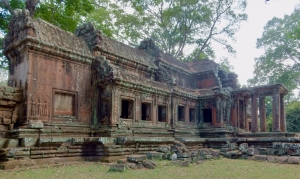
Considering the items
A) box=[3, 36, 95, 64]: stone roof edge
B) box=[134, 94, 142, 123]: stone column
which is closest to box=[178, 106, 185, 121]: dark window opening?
box=[134, 94, 142, 123]: stone column

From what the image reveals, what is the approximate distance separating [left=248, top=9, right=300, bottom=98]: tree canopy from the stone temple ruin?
598 inches

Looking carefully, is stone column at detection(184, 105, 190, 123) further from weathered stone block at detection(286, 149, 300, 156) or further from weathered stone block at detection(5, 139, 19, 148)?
weathered stone block at detection(5, 139, 19, 148)

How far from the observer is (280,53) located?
1258 inches

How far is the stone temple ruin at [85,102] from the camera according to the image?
412 inches

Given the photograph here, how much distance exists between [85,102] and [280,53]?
26410 mm

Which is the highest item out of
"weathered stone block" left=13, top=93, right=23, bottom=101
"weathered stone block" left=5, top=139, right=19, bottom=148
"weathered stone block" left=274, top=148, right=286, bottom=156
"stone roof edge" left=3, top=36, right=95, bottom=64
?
"stone roof edge" left=3, top=36, right=95, bottom=64

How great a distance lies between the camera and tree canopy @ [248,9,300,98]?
31.5 m

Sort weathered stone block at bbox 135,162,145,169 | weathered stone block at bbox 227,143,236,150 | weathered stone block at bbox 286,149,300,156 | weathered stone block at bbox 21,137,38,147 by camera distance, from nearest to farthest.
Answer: weathered stone block at bbox 135,162,145,169
weathered stone block at bbox 21,137,38,147
weathered stone block at bbox 286,149,300,156
weathered stone block at bbox 227,143,236,150

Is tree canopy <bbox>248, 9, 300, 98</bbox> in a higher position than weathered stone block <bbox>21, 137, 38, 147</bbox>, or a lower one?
higher

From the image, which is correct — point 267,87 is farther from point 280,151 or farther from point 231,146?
point 280,151

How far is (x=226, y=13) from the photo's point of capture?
29.8 metres

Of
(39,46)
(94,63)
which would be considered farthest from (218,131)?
(39,46)

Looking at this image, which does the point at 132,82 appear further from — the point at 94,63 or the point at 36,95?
the point at 36,95

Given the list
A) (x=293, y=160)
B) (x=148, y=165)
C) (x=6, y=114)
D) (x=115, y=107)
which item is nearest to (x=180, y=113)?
(x=115, y=107)
